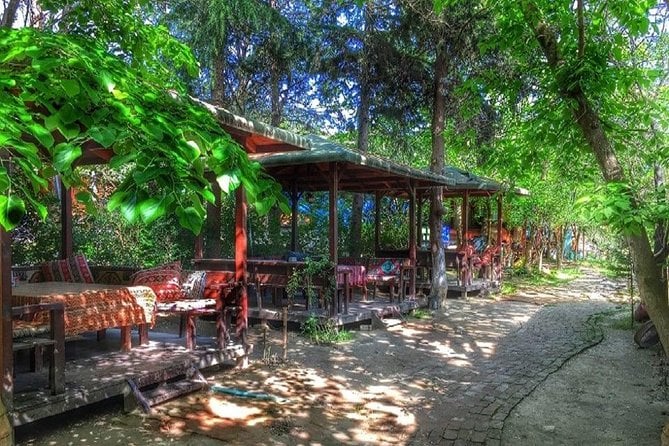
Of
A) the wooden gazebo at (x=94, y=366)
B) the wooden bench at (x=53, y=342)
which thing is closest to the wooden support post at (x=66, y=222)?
the wooden gazebo at (x=94, y=366)

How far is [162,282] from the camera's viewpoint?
6.77m

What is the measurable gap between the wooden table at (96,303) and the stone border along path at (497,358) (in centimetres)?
334

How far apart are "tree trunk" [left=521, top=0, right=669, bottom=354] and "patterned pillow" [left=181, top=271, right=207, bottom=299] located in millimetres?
4935

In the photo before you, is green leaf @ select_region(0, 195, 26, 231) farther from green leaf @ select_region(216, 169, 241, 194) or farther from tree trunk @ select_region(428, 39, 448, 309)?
tree trunk @ select_region(428, 39, 448, 309)

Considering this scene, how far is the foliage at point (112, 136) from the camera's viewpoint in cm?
154

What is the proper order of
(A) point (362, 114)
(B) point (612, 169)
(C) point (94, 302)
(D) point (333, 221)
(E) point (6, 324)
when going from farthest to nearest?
(A) point (362, 114)
(D) point (333, 221)
(C) point (94, 302)
(E) point (6, 324)
(B) point (612, 169)

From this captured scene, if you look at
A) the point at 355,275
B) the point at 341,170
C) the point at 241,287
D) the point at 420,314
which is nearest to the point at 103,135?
the point at 241,287

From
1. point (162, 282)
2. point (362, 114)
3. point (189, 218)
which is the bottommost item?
point (162, 282)

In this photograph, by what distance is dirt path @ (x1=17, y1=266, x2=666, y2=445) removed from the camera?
15.4ft

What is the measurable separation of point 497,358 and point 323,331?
276 centimetres

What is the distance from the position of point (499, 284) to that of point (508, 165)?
11687 millimetres

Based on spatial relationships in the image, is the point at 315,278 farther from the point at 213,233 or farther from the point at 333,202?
the point at 213,233

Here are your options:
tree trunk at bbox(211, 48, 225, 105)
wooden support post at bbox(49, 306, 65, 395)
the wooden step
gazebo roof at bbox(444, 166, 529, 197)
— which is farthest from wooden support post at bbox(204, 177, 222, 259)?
wooden support post at bbox(49, 306, 65, 395)

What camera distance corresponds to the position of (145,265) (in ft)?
38.5
